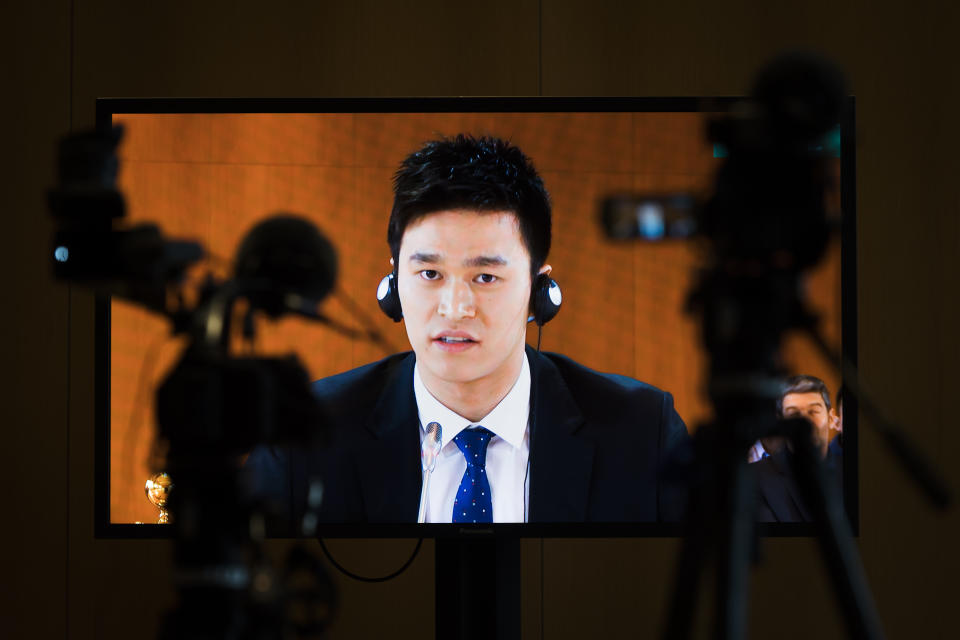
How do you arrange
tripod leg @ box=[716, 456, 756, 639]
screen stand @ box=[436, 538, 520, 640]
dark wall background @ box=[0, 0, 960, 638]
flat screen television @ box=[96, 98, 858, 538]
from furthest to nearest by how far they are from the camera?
dark wall background @ box=[0, 0, 960, 638]
flat screen television @ box=[96, 98, 858, 538]
screen stand @ box=[436, 538, 520, 640]
tripod leg @ box=[716, 456, 756, 639]

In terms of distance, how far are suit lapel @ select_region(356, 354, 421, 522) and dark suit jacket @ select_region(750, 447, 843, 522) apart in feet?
2.88

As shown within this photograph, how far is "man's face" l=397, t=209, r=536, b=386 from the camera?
85.8 inches

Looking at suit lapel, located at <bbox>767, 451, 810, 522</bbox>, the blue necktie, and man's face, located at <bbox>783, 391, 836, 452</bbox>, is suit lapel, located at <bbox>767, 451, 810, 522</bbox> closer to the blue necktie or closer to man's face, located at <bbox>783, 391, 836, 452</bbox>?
man's face, located at <bbox>783, 391, 836, 452</bbox>

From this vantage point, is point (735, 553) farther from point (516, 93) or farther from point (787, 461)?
point (516, 93)

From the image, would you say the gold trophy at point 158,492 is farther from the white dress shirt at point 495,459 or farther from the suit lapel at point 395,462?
the white dress shirt at point 495,459

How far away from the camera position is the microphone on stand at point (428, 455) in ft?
7.28

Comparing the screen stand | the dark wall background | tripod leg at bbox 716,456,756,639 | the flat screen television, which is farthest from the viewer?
the dark wall background

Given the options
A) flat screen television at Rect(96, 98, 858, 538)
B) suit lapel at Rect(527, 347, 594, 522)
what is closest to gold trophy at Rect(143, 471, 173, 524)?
flat screen television at Rect(96, 98, 858, 538)

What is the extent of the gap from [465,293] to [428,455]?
1.38ft

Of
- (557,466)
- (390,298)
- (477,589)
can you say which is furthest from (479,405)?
(477,589)

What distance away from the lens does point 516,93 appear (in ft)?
9.17

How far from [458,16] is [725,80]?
87 cm

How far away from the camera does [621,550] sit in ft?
9.20

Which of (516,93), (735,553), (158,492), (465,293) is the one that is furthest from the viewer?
(516,93)
